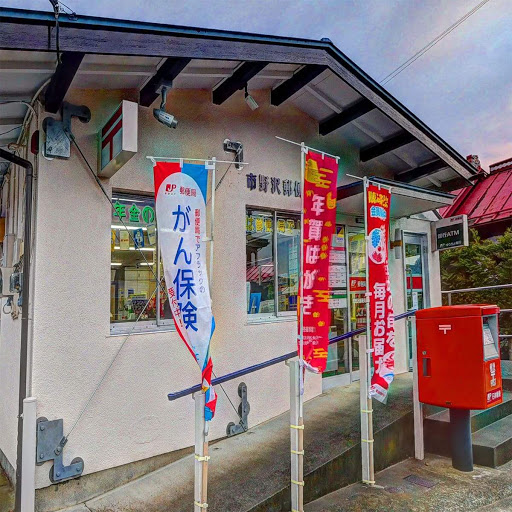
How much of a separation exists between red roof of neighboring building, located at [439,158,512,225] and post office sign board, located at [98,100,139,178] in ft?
41.5

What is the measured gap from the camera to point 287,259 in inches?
231

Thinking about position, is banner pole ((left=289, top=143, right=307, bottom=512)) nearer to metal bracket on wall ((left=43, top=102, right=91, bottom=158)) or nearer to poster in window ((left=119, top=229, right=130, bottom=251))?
poster in window ((left=119, top=229, right=130, bottom=251))

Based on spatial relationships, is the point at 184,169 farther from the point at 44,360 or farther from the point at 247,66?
the point at 44,360

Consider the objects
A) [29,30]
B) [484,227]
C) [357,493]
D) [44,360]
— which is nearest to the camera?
[29,30]

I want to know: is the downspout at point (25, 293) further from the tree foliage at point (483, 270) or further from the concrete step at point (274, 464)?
the tree foliage at point (483, 270)

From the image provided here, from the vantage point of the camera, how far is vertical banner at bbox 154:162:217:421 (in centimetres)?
314

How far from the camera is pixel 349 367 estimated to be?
21.4 ft

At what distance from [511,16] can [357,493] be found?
9985mm

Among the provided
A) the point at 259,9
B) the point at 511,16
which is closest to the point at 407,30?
the point at 511,16

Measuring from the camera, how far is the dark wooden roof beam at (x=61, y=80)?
337 cm

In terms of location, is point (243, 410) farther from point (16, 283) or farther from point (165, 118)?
point (165, 118)

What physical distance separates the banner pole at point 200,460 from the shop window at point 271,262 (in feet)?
7.78

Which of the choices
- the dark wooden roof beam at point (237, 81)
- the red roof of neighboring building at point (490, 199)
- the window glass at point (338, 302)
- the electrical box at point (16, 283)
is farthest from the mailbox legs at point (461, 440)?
the red roof of neighboring building at point (490, 199)

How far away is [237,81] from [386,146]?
2.70 metres
